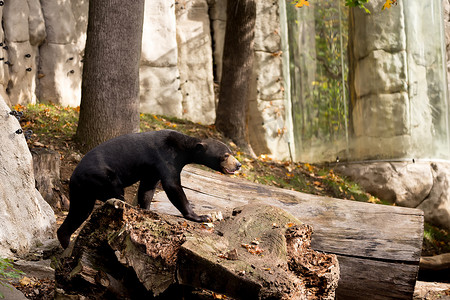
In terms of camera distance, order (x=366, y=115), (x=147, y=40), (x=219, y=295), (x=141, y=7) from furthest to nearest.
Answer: (x=147, y=40), (x=366, y=115), (x=141, y=7), (x=219, y=295)

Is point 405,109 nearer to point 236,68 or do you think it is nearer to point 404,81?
point 404,81

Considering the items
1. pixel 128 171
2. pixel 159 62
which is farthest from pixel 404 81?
pixel 128 171

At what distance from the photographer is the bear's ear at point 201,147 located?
493 centimetres

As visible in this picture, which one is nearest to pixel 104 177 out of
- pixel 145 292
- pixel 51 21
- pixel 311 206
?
pixel 145 292

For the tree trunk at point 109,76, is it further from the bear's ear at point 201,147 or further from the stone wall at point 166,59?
the stone wall at point 166,59

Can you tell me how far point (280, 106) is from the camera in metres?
12.6

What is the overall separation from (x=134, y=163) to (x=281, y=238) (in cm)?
157

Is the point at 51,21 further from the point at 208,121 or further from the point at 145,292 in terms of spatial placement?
the point at 145,292

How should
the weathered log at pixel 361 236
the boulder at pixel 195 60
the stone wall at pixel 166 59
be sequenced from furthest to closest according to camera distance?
the boulder at pixel 195 60 → the stone wall at pixel 166 59 → the weathered log at pixel 361 236

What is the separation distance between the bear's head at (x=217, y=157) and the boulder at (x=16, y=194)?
1.64m

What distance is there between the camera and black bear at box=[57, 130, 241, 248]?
14.5 feet

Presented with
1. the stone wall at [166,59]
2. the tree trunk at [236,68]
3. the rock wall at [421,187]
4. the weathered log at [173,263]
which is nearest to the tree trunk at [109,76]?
the stone wall at [166,59]

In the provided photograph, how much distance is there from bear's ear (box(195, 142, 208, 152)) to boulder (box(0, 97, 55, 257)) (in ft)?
5.29

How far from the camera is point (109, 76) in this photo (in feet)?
23.3
